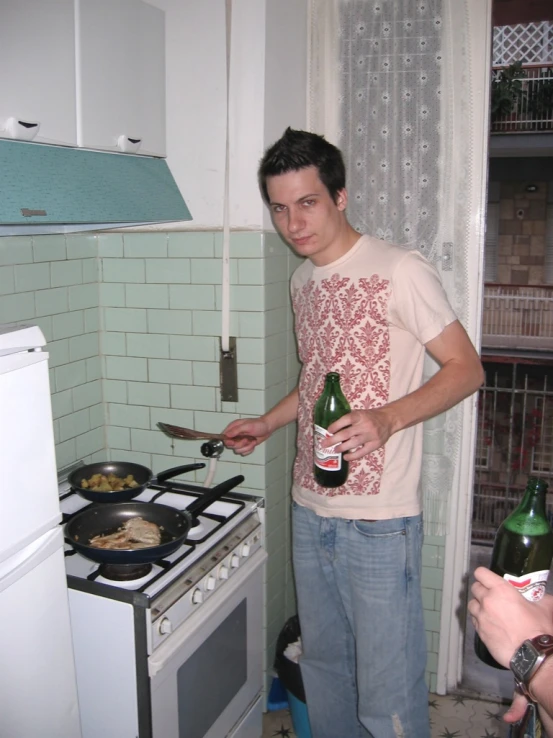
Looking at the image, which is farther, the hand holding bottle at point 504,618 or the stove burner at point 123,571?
the stove burner at point 123,571

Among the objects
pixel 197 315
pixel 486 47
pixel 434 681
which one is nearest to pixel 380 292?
pixel 197 315

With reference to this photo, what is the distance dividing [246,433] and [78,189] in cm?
91

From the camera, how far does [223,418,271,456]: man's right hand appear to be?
6.93 feet

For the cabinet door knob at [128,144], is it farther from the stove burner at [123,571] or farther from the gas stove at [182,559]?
the stove burner at [123,571]

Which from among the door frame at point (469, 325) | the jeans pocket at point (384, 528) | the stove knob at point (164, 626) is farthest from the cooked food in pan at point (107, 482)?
the door frame at point (469, 325)

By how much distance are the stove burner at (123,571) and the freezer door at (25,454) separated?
→ 368 mm

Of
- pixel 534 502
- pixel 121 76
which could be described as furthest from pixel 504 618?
pixel 121 76

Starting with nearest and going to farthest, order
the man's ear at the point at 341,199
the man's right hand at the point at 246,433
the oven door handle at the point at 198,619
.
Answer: the oven door handle at the point at 198,619 → the man's ear at the point at 341,199 → the man's right hand at the point at 246,433

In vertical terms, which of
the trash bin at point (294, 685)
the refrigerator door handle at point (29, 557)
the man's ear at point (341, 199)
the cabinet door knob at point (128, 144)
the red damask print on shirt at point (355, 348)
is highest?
the cabinet door knob at point (128, 144)

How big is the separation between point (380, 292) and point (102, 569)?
3.53ft

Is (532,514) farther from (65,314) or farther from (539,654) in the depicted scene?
(65,314)

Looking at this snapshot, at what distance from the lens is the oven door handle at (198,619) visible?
5.42ft

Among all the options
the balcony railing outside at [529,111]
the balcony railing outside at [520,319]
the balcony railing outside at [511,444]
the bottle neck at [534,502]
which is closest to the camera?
the bottle neck at [534,502]

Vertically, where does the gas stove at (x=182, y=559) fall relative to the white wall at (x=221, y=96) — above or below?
below
